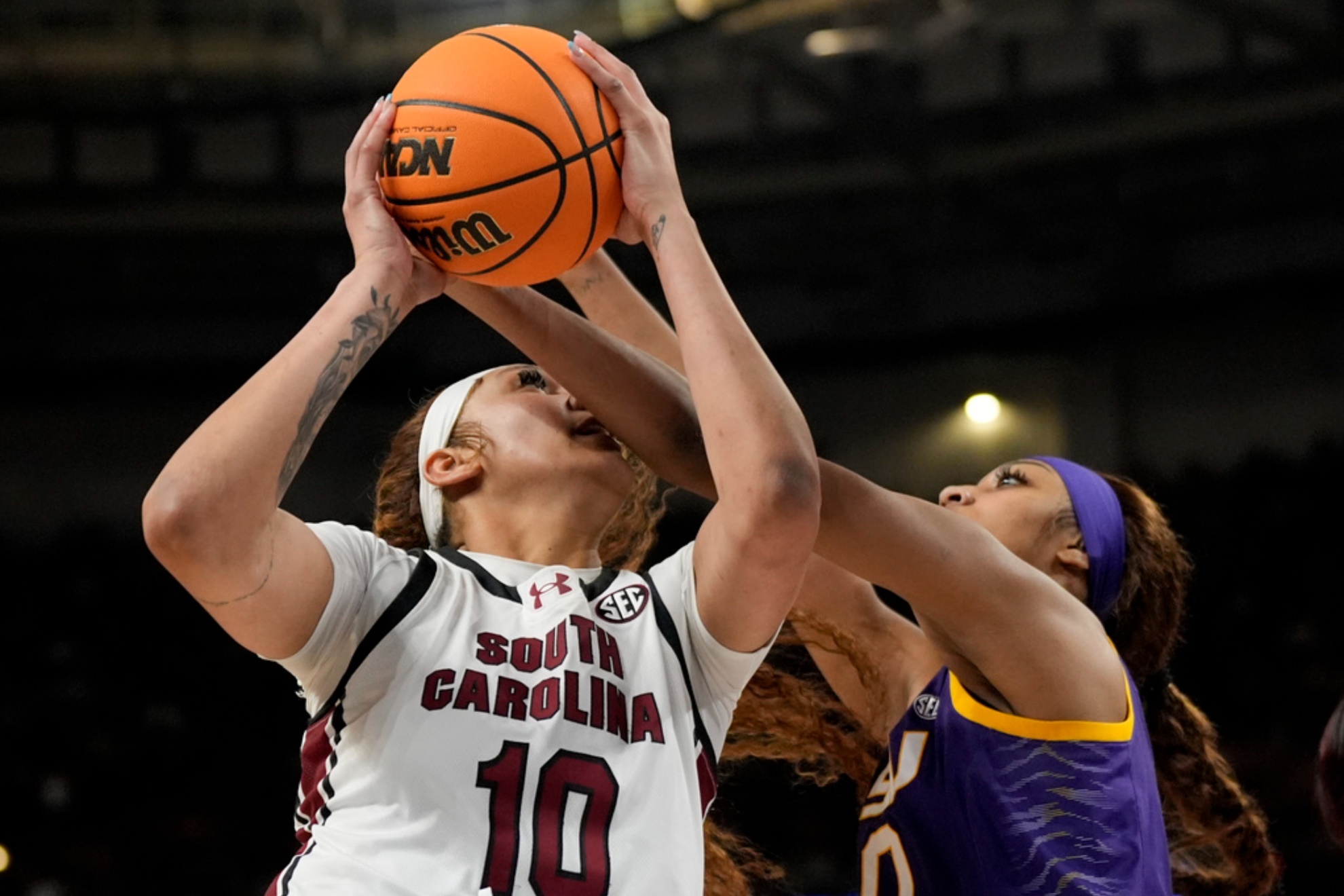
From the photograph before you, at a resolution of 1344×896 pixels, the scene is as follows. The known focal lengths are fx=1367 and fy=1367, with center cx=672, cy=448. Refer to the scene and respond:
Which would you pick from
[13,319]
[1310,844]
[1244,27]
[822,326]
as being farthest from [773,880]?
[13,319]

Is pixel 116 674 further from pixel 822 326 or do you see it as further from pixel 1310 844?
pixel 1310 844

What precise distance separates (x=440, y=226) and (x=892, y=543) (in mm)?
905

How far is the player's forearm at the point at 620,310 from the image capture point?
111 inches

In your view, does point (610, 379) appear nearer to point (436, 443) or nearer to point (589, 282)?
point (436, 443)

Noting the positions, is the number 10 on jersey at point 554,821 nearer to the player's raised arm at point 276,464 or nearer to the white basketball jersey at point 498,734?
the white basketball jersey at point 498,734

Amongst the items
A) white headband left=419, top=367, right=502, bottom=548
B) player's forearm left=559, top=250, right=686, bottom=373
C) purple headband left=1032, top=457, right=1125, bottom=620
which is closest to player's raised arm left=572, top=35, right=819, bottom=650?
white headband left=419, top=367, right=502, bottom=548

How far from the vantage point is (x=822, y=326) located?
11.1 metres

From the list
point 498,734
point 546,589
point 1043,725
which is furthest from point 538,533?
point 1043,725

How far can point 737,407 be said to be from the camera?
1.92m

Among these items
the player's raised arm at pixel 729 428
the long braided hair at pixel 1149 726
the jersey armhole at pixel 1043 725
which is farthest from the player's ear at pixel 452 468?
the jersey armhole at pixel 1043 725

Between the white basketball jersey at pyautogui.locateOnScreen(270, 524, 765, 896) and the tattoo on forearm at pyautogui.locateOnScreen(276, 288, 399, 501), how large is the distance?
0.60 ft

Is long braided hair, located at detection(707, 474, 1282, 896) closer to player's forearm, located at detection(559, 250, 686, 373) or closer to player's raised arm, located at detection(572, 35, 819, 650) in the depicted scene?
player's forearm, located at detection(559, 250, 686, 373)

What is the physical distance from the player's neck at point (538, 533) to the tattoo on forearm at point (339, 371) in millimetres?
410

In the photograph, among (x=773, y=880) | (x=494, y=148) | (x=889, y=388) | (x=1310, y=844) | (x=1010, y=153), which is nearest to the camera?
(x=494, y=148)
